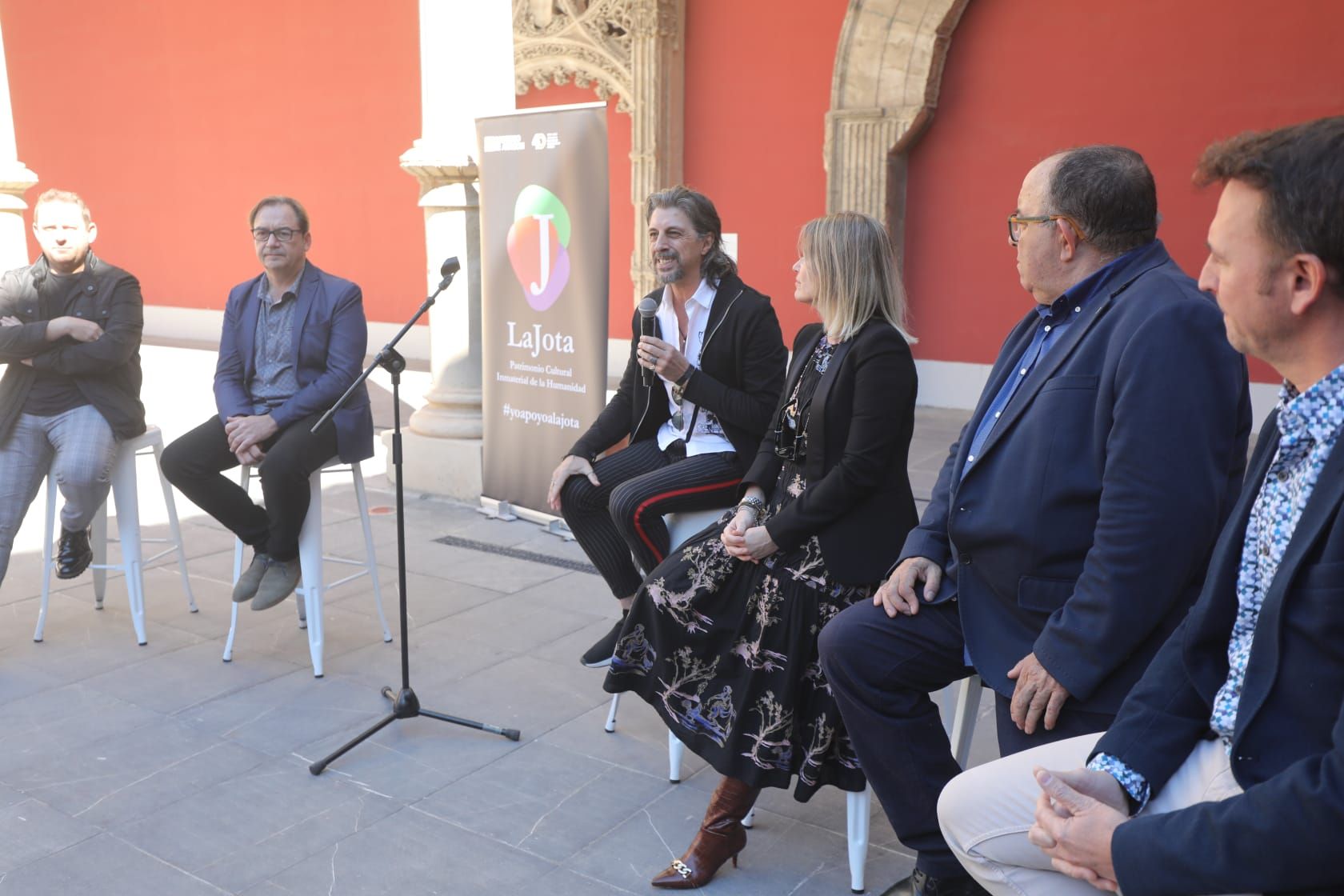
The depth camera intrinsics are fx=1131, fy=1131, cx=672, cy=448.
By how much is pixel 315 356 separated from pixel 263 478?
0.46m

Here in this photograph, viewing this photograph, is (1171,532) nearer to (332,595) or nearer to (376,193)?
A: (332,595)

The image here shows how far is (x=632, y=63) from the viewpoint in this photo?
894cm

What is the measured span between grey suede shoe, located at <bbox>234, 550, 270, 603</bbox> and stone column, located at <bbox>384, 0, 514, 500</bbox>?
2.17 metres

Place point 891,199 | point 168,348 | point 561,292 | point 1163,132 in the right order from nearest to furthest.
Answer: point 561,292, point 1163,132, point 891,199, point 168,348

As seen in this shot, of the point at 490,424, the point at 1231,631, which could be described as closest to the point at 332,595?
the point at 490,424

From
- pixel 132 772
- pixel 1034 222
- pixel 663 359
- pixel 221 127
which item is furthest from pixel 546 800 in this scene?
pixel 221 127

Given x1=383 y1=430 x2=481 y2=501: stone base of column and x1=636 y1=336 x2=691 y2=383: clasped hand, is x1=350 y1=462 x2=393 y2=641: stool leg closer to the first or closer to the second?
x1=636 y1=336 x2=691 y2=383: clasped hand

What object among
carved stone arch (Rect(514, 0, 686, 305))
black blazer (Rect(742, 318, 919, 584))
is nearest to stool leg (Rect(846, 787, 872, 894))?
black blazer (Rect(742, 318, 919, 584))

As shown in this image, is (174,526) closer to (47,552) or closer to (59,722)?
(47,552)

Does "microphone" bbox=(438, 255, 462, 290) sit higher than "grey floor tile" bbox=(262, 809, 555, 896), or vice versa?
"microphone" bbox=(438, 255, 462, 290)

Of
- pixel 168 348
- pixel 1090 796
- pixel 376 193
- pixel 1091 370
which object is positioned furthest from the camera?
pixel 168 348

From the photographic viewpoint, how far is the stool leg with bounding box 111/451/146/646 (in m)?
3.81

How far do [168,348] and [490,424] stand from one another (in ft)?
27.6

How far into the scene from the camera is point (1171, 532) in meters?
1.83
